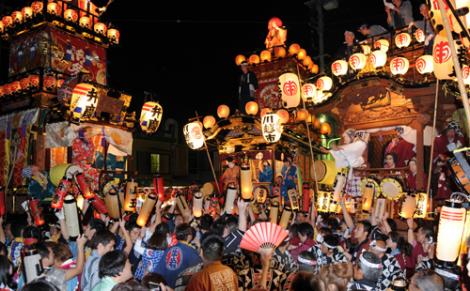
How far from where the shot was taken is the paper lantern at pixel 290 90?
14539 millimetres

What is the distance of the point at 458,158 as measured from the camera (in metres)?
5.21

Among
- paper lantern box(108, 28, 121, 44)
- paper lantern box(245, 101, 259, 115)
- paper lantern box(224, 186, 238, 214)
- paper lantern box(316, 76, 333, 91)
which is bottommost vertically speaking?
paper lantern box(224, 186, 238, 214)

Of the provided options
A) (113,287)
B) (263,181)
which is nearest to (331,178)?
(263,181)

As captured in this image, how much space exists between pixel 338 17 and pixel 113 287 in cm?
2455

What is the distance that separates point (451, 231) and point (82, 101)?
39.2ft

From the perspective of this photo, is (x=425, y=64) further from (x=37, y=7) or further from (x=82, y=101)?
(x=37, y=7)

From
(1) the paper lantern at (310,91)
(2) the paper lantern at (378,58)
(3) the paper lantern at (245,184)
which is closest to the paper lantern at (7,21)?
(1) the paper lantern at (310,91)

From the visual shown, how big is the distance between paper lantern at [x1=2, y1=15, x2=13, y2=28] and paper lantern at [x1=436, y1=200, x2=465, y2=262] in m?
20.5

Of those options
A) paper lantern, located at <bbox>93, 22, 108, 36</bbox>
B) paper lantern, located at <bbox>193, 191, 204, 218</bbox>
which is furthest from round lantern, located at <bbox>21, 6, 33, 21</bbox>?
paper lantern, located at <bbox>193, 191, 204, 218</bbox>

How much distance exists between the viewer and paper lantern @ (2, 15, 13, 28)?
18639mm

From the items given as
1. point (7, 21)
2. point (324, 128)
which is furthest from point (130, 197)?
point (7, 21)

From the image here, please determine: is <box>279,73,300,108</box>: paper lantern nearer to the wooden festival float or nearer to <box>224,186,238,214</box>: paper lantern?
the wooden festival float

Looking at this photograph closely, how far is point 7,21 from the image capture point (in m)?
18.8

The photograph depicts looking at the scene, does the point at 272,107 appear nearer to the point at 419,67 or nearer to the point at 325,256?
the point at 419,67
